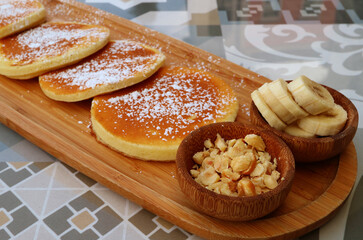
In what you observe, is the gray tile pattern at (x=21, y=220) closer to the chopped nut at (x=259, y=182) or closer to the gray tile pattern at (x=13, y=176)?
the gray tile pattern at (x=13, y=176)

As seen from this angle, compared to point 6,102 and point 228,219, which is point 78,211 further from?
point 6,102

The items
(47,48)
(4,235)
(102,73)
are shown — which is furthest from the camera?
(47,48)

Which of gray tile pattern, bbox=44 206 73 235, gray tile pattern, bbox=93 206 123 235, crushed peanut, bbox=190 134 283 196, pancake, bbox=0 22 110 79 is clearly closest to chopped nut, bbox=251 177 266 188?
crushed peanut, bbox=190 134 283 196

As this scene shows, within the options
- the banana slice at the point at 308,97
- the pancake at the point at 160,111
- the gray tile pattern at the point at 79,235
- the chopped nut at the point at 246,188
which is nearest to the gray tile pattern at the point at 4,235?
the gray tile pattern at the point at 79,235

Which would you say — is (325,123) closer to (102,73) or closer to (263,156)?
(263,156)

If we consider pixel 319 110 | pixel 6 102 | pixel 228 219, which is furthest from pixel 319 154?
pixel 6 102

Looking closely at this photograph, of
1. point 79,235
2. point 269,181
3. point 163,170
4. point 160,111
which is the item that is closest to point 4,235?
point 79,235
